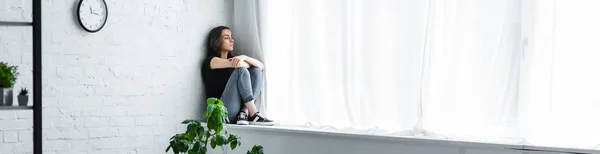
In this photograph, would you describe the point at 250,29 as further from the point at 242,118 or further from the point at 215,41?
the point at 242,118

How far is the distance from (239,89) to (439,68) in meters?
1.90

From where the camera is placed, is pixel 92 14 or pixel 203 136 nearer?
pixel 203 136

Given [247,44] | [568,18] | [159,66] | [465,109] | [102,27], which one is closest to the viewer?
[568,18]

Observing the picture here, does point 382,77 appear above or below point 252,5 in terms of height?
below

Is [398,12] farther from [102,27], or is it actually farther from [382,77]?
[102,27]

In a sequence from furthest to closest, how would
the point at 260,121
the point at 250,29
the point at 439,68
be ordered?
the point at 250,29
the point at 260,121
the point at 439,68

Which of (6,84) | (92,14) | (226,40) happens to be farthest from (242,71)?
(6,84)

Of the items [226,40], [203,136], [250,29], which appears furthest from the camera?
[250,29]

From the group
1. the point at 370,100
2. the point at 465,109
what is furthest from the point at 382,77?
the point at 465,109

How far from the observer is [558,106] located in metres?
4.46

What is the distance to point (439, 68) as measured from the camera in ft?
16.6

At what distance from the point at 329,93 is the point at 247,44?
1.04 metres

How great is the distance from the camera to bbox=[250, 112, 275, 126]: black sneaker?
6152mm

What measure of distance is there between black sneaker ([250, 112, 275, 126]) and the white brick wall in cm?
54
